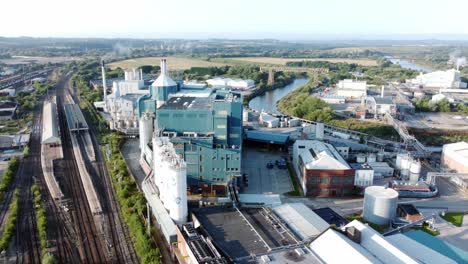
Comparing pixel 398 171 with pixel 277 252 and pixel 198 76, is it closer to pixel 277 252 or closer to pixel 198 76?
pixel 277 252

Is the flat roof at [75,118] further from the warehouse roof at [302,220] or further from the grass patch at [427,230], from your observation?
the grass patch at [427,230]

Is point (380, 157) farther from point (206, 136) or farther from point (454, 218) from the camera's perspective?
point (206, 136)

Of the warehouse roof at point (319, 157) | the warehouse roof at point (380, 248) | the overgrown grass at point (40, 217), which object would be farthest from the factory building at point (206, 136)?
the warehouse roof at point (380, 248)

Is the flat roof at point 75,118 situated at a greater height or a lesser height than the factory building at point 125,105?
lesser

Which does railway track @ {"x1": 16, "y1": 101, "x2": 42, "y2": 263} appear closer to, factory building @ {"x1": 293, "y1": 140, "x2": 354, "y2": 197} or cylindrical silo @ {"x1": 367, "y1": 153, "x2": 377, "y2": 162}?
factory building @ {"x1": 293, "y1": 140, "x2": 354, "y2": 197}

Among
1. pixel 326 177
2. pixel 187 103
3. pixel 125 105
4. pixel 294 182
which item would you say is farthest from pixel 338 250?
pixel 125 105

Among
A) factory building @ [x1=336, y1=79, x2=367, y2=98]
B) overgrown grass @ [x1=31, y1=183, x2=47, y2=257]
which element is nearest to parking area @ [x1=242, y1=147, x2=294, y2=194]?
overgrown grass @ [x1=31, y1=183, x2=47, y2=257]

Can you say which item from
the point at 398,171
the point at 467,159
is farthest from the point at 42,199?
the point at 467,159
